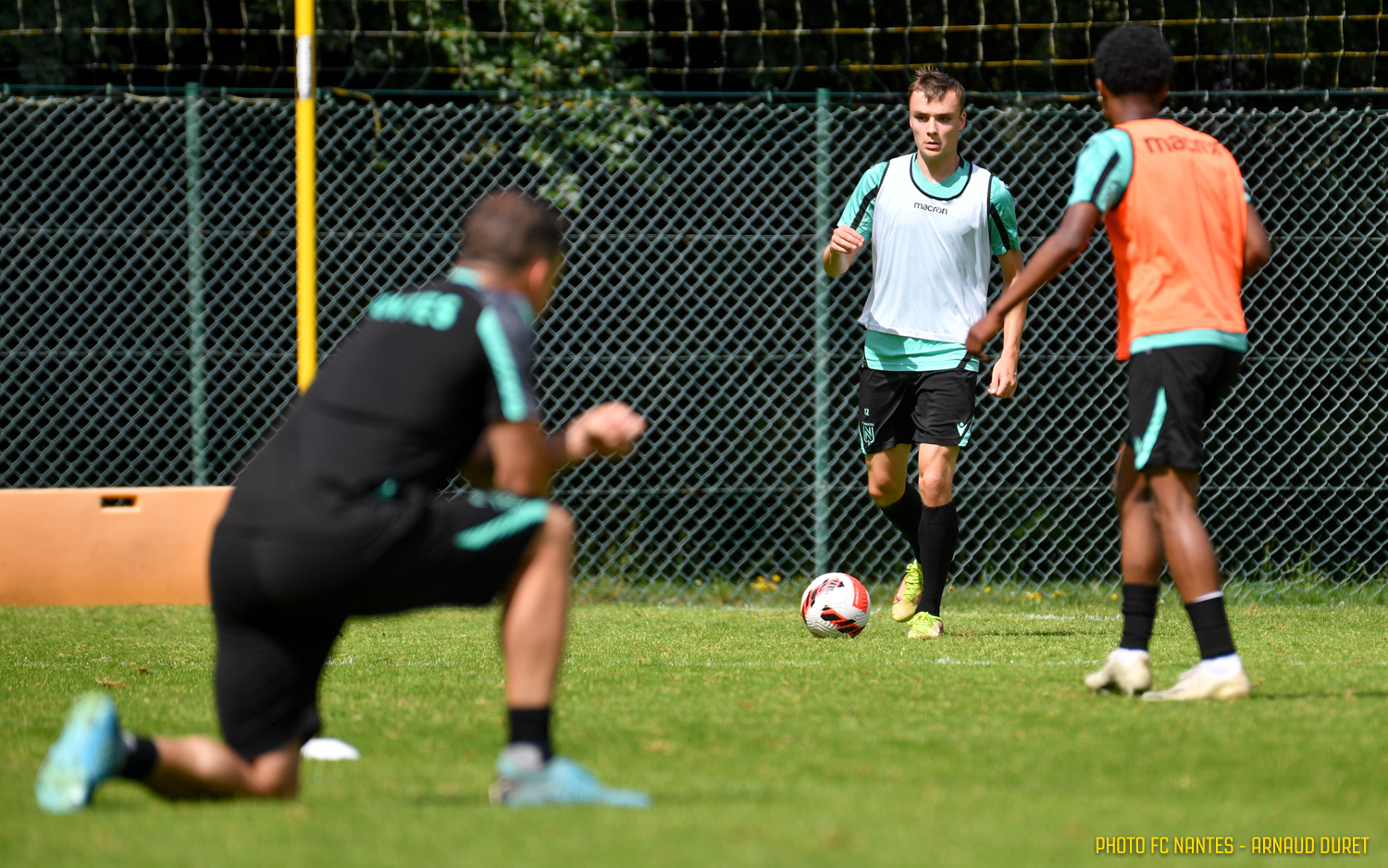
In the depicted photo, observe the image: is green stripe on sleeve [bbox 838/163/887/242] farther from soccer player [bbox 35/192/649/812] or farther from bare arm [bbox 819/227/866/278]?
soccer player [bbox 35/192/649/812]

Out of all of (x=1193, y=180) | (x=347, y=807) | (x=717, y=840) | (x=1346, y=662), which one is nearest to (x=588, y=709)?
(x=347, y=807)

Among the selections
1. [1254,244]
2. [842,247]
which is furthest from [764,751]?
[842,247]

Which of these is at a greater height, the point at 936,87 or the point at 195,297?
the point at 936,87

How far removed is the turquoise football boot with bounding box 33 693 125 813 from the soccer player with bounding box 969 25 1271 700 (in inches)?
109

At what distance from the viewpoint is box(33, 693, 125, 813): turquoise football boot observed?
304cm

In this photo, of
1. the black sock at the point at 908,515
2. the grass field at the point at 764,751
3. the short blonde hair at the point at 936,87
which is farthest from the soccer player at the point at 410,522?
the black sock at the point at 908,515

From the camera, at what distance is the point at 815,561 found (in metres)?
8.75

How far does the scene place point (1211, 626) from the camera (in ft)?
15.4

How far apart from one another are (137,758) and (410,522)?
718 millimetres

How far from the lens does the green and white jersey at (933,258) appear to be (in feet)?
23.0

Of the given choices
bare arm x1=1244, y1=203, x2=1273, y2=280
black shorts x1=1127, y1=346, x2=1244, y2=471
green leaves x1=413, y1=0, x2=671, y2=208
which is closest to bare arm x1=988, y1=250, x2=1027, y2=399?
bare arm x1=1244, y1=203, x2=1273, y2=280

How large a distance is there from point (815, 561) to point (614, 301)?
1.93 meters

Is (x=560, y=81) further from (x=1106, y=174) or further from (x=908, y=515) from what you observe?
(x=1106, y=174)

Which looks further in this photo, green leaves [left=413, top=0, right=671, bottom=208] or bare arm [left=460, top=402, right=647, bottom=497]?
green leaves [left=413, top=0, right=671, bottom=208]
